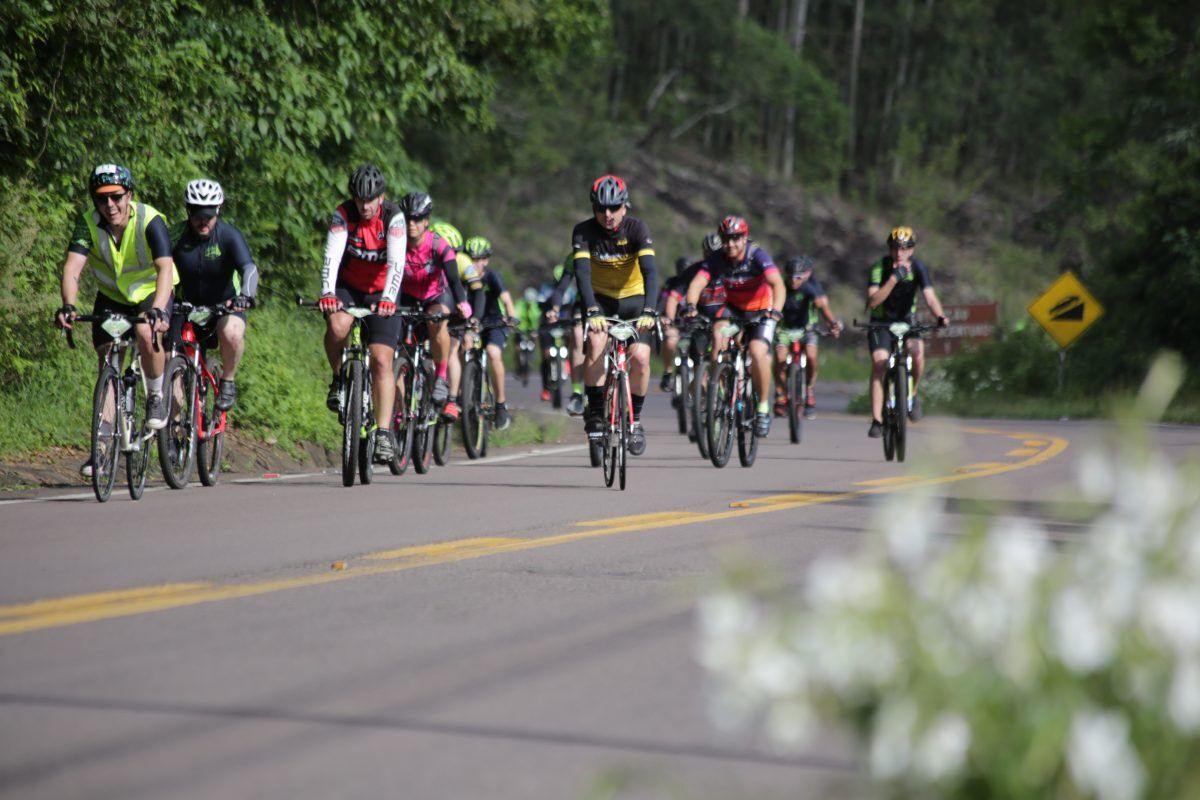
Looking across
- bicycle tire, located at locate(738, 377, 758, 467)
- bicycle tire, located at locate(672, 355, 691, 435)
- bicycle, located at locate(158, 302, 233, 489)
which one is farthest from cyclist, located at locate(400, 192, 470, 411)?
bicycle tire, located at locate(672, 355, 691, 435)

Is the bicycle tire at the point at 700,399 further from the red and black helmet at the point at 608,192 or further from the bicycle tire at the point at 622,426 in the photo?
the red and black helmet at the point at 608,192

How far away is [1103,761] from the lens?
2.71 meters


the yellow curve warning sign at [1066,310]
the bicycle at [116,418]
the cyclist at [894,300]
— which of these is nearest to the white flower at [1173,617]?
the bicycle at [116,418]

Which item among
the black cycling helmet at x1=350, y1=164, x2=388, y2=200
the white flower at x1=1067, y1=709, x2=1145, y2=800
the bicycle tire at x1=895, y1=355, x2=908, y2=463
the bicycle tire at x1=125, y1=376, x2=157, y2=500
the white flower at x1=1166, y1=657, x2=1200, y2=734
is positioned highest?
the black cycling helmet at x1=350, y1=164, x2=388, y2=200

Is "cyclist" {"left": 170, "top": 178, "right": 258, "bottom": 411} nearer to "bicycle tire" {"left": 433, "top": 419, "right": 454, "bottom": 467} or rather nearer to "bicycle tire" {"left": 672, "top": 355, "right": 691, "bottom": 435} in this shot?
"bicycle tire" {"left": 433, "top": 419, "right": 454, "bottom": 467}

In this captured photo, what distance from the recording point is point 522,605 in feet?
23.4

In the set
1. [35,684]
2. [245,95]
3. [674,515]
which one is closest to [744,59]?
[245,95]

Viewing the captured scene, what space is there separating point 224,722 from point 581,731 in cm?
90

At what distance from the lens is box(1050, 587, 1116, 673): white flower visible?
2818mm

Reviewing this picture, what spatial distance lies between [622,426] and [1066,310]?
762 inches

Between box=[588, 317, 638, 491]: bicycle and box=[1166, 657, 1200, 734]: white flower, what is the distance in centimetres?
1015

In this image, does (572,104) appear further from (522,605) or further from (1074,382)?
(522,605)

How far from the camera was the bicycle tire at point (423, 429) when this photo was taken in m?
14.4

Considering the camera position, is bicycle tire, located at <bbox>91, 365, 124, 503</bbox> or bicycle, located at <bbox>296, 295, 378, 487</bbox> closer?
bicycle tire, located at <bbox>91, 365, 124, 503</bbox>
